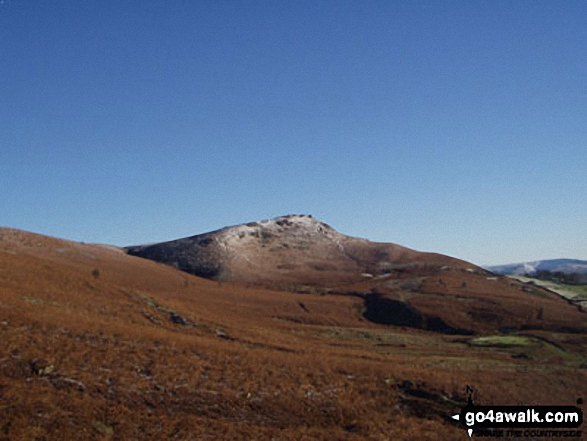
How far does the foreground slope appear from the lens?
5353cm

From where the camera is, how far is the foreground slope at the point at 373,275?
176 feet

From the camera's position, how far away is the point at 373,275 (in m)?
80.1

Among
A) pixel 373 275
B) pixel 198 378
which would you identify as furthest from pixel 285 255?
pixel 198 378

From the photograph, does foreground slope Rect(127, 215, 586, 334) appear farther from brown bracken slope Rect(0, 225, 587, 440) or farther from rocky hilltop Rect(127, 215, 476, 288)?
brown bracken slope Rect(0, 225, 587, 440)

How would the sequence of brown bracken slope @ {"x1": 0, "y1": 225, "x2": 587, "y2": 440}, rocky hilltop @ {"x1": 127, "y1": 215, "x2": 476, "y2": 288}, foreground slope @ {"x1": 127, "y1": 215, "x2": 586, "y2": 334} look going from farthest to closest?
rocky hilltop @ {"x1": 127, "y1": 215, "x2": 476, "y2": 288} → foreground slope @ {"x1": 127, "y1": 215, "x2": 586, "y2": 334} → brown bracken slope @ {"x1": 0, "y1": 225, "x2": 587, "y2": 440}

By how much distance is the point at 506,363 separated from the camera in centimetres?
2875

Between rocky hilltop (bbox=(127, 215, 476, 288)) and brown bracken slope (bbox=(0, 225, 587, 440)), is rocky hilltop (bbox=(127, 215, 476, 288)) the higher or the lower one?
the higher one

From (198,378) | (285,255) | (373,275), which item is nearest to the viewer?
(198,378)

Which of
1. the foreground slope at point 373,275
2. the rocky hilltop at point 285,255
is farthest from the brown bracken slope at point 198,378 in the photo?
the rocky hilltop at point 285,255

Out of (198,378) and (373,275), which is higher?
(373,275)

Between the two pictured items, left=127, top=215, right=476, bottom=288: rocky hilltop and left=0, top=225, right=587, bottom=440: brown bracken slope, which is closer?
left=0, top=225, right=587, bottom=440: brown bracken slope

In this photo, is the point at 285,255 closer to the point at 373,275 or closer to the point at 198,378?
the point at 373,275

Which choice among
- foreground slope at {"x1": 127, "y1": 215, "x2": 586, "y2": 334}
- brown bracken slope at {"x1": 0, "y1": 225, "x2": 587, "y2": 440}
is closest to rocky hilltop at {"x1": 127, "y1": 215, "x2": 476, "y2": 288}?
foreground slope at {"x1": 127, "y1": 215, "x2": 586, "y2": 334}

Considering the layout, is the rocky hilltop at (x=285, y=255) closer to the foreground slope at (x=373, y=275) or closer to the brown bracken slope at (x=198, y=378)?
the foreground slope at (x=373, y=275)
